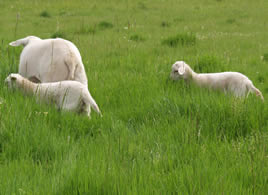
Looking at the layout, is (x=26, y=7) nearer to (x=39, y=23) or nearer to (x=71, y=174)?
(x=39, y=23)

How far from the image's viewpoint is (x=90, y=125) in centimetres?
330

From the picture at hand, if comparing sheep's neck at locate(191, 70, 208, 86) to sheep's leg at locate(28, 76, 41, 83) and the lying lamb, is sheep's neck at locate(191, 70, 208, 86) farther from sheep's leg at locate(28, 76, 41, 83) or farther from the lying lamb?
sheep's leg at locate(28, 76, 41, 83)

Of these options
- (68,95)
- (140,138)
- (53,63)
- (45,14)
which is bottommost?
(140,138)

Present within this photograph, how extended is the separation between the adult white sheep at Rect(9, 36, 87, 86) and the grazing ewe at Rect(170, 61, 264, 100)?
155 centimetres

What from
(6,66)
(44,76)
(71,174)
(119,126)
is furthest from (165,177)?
(6,66)

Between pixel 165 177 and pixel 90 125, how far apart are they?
1.39 metres

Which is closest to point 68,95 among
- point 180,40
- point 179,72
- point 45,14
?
point 179,72

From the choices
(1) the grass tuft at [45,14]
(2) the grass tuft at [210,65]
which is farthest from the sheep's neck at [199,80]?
(1) the grass tuft at [45,14]

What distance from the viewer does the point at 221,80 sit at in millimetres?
4852

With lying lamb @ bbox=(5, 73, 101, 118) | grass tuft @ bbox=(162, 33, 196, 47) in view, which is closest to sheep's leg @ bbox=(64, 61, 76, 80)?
lying lamb @ bbox=(5, 73, 101, 118)

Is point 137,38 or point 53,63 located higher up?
point 137,38

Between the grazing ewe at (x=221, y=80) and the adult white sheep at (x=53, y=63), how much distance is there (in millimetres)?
1545

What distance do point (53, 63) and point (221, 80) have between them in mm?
2390

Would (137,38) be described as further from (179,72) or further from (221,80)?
(221,80)
